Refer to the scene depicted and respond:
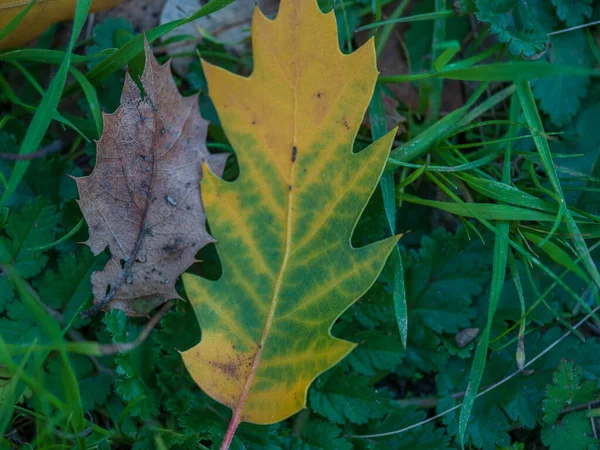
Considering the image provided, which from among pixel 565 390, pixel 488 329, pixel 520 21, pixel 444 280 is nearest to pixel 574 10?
pixel 520 21

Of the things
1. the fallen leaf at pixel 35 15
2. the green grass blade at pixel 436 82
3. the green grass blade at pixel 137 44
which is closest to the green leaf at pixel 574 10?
the green grass blade at pixel 436 82

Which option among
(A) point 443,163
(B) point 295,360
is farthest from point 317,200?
(A) point 443,163

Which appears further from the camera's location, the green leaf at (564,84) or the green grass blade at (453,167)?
the green leaf at (564,84)

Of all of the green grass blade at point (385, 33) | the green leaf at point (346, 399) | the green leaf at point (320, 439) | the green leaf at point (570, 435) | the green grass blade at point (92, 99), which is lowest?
the green leaf at point (570, 435)

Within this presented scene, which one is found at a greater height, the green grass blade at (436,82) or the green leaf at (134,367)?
the green grass blade at (436,82)

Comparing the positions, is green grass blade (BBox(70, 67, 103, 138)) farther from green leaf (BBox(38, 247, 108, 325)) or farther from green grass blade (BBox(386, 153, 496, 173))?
green grass blade (BBox(386, 153, 496, 173))

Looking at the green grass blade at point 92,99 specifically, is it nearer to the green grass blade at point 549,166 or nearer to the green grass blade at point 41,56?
the green grass blade at point 41,56

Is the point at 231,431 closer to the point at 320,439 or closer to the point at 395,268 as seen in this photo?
the point at 320,439
